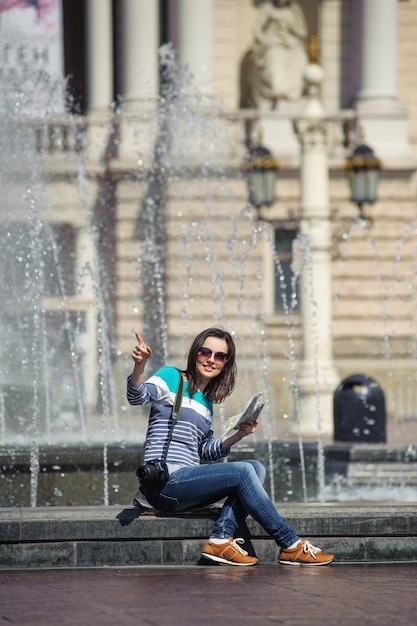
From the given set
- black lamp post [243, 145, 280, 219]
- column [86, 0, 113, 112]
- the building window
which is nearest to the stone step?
black lamp post [243, 145, 280, 219]

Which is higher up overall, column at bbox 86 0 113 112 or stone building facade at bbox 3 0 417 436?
column at bbox 86 0 113 112

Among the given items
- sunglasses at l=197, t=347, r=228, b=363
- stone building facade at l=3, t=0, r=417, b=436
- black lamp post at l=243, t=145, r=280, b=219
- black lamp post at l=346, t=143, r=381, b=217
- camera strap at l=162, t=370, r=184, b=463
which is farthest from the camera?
stone building facade at l=3, t=0, r=417, b=436

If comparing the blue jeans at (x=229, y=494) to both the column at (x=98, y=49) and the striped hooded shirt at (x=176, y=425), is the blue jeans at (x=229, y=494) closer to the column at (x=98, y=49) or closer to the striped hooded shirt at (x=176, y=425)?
the striped hooded shirt at (x=176, y=425)

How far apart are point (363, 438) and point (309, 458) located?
10.2 feet

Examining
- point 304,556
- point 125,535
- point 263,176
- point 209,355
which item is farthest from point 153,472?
point 263,176

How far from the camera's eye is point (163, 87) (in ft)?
89.0

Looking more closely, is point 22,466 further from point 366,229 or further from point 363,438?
point 366,229

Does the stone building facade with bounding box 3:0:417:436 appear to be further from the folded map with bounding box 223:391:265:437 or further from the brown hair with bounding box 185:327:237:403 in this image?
the folded map with bounding box 223:391:265:437

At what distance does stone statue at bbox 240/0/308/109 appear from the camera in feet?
90.7

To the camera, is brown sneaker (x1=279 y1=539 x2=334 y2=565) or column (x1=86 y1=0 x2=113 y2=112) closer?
brown sneaker (x1=279 y1=539 x2=334 y2=565)

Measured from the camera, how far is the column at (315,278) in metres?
18.3

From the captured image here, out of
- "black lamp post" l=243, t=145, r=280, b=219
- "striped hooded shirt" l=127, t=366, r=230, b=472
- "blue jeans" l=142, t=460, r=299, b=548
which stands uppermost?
"black lamp post" l=243, t=145, r=280, b=219


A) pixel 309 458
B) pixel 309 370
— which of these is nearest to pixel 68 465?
pixel 309 458

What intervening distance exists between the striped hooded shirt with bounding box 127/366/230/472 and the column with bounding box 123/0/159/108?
20227mm
